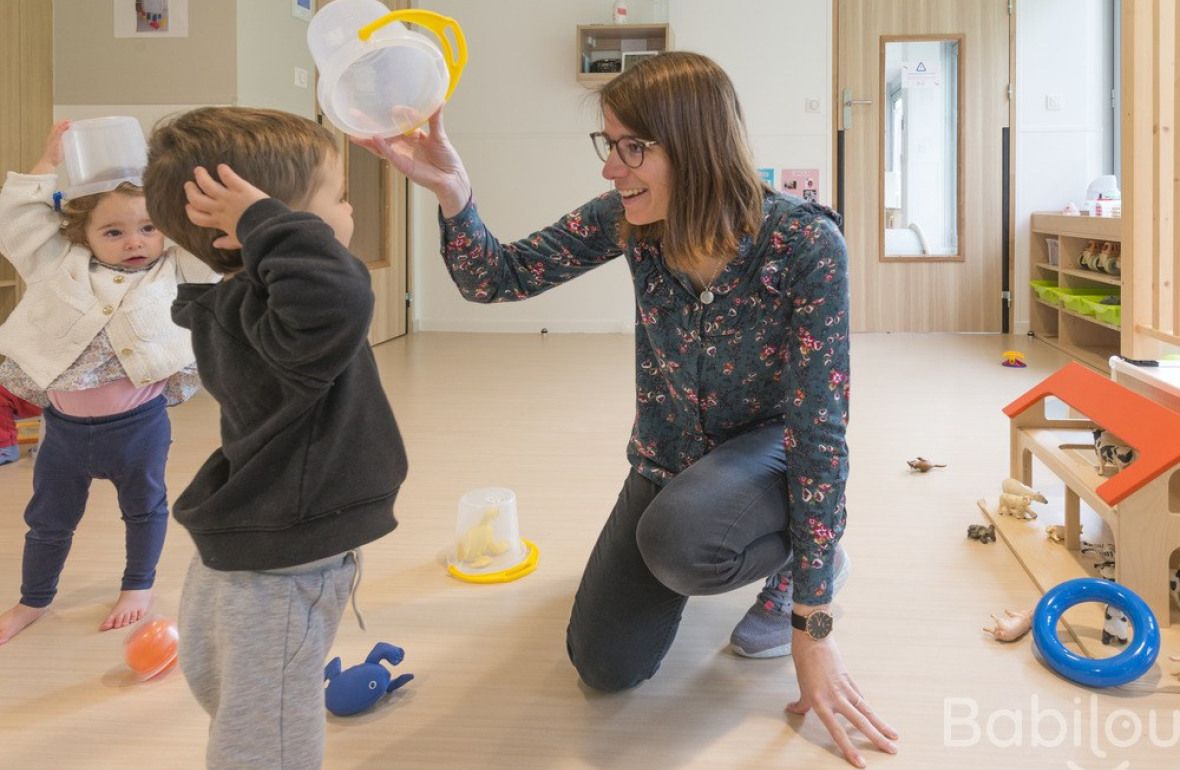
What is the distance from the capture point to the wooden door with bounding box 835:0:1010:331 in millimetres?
5777

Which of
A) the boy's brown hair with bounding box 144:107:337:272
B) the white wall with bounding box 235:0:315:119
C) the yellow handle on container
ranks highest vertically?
the white wall with bounding box 235:0:315:119

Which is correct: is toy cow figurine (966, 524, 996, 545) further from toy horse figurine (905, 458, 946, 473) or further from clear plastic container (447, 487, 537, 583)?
clear plastic container (447, 487, 537, 583)

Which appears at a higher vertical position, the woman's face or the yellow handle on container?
the yellow handle on container

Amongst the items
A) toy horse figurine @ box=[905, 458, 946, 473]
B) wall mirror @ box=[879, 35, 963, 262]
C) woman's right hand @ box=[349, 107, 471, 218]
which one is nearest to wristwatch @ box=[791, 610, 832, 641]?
woman's right hand @ box=[349, 107, 471, 218]

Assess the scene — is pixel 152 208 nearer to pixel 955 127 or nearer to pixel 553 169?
pixel 553 169

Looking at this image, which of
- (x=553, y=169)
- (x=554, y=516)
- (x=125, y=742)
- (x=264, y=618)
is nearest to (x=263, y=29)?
(x=553, y=169)

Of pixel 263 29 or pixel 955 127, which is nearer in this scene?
pixel 263 29

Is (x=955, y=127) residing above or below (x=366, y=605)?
above

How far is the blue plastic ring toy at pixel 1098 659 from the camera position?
1.50 m

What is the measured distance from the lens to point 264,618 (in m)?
1.03

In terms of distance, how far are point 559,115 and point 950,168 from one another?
2166 millimetres

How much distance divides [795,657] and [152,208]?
928mm

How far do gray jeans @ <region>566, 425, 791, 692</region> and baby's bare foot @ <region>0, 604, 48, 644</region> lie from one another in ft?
2.97

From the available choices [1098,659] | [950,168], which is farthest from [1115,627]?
[950,168]
